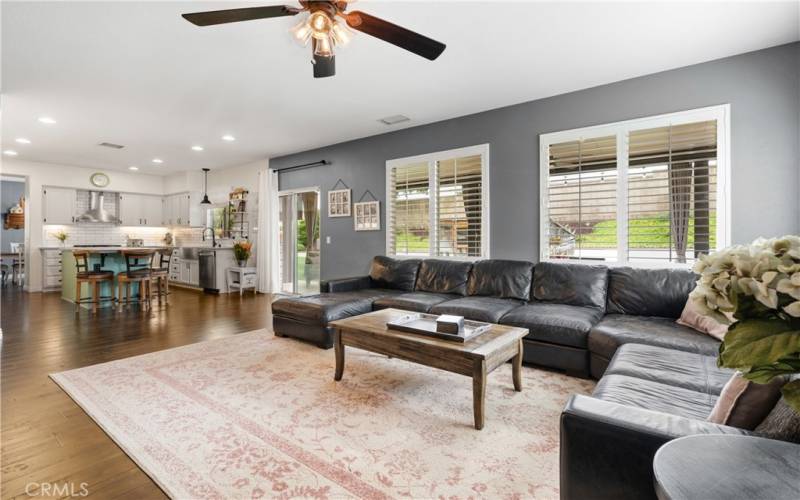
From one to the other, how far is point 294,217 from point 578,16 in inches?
229

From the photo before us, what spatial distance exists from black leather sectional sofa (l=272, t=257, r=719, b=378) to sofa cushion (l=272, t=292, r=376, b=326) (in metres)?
0.01

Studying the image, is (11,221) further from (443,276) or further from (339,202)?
(443,276)

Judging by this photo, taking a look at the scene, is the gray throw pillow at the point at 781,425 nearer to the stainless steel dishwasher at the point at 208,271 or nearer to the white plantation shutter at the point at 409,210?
the white plantation shutter at the point at 409,210

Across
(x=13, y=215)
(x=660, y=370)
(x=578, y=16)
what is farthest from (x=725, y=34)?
(x=13, y=215)

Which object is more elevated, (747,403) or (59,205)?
(59,205)

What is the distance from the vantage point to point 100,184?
8.59 metres

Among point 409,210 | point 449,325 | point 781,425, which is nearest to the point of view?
point 781,425

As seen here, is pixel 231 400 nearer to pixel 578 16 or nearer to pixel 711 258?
pixel 711 258

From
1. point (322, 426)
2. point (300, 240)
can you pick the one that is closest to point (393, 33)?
point (322, 426)

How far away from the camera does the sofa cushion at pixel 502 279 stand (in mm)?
4031

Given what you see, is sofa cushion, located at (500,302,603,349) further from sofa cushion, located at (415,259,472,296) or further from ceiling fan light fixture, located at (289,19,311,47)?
ceiling fan light fixture, located at (289,19,311,47)

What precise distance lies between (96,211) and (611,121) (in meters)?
10.4

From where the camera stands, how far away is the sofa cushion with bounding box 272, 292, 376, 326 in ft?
12.4

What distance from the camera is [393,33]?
7.18ft
